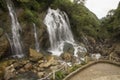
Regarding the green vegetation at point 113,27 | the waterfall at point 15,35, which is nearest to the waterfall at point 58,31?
the waterfall at point 15,35

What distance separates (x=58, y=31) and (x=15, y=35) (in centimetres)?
928

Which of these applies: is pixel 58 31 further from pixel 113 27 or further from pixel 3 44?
pixel 113 27

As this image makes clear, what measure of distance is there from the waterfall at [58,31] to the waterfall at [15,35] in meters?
5.47

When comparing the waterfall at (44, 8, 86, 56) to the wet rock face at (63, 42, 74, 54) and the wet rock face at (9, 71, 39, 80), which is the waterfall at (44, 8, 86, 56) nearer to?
the wet rock face at (63, 42, 74, 54)

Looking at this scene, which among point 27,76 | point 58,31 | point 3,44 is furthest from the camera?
point 58,31

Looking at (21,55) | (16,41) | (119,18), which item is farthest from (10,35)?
(119,18)

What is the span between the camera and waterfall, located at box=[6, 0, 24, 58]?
21.8 metres

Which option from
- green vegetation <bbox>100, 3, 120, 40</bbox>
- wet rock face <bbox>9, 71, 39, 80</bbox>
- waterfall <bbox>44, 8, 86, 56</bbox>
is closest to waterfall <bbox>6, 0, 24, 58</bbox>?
wet rock face <bbox>9, 71, 39, 80</bbox>

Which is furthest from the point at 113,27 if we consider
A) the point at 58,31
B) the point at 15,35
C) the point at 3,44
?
the point at 3,44

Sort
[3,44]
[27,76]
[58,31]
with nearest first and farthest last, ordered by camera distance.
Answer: [27,76]
[3,44]
[58,31]

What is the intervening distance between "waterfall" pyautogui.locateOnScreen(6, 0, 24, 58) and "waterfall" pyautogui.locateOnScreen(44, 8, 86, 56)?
5.47m

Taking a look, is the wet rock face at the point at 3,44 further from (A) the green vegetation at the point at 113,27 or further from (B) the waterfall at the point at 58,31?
(A) the green vegetation at the point at 113,27

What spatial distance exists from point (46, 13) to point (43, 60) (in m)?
11.3

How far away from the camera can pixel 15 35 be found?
73.2 feet
